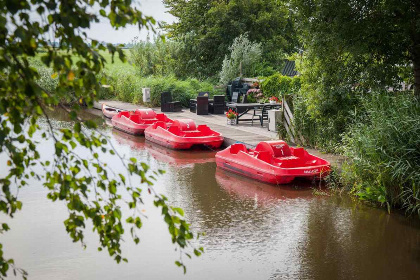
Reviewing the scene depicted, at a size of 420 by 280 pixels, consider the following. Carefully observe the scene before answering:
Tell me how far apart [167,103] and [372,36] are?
11.9m

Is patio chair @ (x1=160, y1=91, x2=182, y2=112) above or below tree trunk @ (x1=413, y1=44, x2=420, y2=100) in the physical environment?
below

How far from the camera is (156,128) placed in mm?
17391

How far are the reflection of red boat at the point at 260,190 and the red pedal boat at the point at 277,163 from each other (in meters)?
0.14

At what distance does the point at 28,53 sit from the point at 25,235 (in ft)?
22.2

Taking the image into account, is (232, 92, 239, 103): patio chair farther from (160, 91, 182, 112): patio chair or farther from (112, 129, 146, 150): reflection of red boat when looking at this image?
(112, 129, 146, 150): reflection of red boat

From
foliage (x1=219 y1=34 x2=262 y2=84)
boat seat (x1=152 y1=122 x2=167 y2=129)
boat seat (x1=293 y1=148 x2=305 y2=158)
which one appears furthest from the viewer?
foliage (x1=219 y1=34 x2=262 y2=84)

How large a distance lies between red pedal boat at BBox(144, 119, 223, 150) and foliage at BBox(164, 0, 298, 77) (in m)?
13.4

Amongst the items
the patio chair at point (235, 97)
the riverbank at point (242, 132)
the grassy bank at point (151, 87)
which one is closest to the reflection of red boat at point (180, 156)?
the riverbank at point (242, 132)

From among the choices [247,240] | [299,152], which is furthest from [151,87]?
[247,240]

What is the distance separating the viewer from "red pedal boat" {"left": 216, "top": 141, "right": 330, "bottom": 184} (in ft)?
38.2

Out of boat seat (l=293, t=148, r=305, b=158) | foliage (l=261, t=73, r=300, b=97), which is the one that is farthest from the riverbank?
foliage (l=261, t=73, r=300, b=97)

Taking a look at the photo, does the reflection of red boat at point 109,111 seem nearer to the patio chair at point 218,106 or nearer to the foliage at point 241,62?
the patio chair at point 218,106

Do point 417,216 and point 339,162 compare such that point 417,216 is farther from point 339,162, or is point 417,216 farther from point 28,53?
point 28,53

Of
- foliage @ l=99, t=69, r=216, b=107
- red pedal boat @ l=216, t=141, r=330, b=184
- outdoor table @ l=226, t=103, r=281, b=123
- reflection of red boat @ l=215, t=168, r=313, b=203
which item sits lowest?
reflection of red boat @ l=215, t=168, r=313, b=203
